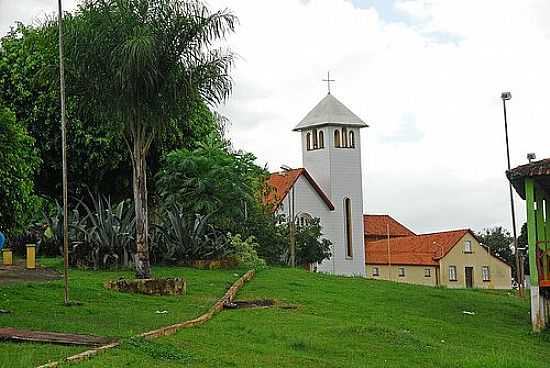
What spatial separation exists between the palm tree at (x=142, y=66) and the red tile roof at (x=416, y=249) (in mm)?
39828

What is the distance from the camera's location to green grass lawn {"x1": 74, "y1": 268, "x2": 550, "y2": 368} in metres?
11.5

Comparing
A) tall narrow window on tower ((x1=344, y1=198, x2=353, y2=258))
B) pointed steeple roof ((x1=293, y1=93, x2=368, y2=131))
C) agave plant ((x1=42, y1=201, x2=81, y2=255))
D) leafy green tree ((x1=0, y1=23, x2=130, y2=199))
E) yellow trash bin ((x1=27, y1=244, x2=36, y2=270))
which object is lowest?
yellow trash bin ((x1=27, y1=244, x2=36, y2=270))

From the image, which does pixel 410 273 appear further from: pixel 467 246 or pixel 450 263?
pixel 467 246

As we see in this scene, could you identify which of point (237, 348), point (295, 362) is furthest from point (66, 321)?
point (295, 362)

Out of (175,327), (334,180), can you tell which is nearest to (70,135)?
(175,327)

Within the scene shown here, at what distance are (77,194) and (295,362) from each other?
24.2 metres

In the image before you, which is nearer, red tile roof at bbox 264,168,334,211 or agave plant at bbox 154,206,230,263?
agave plant at bbox 154,206,230,263

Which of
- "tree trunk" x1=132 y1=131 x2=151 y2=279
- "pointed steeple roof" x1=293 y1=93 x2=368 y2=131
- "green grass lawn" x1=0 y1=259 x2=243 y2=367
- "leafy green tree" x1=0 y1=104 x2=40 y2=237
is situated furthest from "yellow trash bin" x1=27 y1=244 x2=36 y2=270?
"pointed steeple roof" x1=293 y1=93 x2=368 y2=131

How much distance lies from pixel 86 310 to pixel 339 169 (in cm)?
4459

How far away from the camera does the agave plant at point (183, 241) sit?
26000 millimetres

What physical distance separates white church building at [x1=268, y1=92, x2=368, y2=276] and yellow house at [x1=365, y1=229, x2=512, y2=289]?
2812 millimetres

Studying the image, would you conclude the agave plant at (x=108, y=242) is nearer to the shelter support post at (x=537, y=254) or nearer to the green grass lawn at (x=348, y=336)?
the green grass lawn at (x=348, y=336)

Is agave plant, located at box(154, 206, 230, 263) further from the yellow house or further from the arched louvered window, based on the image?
the arched louvered window

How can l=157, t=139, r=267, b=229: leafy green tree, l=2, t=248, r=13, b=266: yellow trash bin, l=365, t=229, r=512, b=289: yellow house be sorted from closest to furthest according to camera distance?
1. l=2, t=248, r=13, b=266: yellow trash bin
2. l=157, t=139, r=267, b=229: leafy green tree
3. l=365, t=229, r=512, b=289: yellow house
